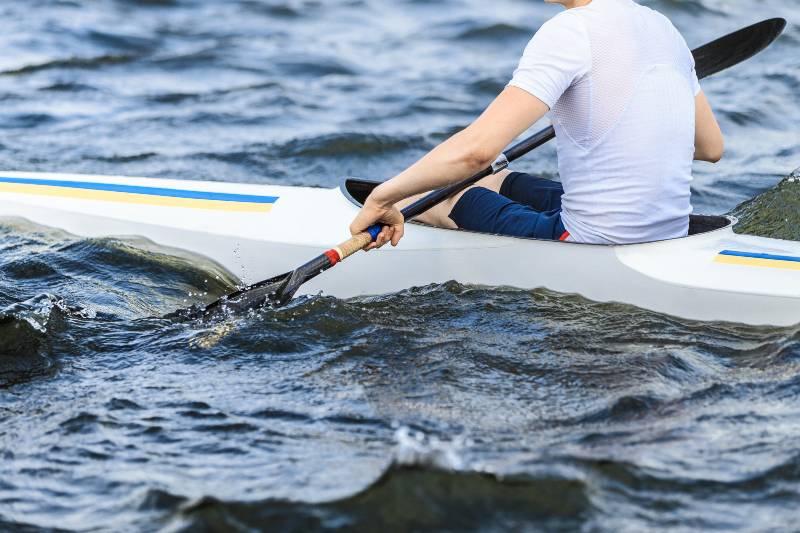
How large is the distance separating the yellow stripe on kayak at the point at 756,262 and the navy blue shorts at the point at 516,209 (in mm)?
620

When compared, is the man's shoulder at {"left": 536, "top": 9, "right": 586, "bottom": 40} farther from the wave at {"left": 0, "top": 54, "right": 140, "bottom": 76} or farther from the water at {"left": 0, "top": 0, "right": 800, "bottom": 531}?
the wave at {"left": 0, "top": 54, "right": 140, "bottom": 76}

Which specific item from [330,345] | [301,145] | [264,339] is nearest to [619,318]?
[330,345]

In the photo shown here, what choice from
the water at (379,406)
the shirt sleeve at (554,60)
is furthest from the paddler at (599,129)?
the water at (379,406)

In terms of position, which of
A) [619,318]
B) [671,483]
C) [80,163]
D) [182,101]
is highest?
[182,101]

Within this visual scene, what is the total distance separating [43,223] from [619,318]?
301 centimetres

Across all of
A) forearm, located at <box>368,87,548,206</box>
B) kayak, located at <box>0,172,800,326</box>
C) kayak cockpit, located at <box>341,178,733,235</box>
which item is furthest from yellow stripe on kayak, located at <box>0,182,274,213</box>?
forearm, located at <box>368,87,548,206</box>

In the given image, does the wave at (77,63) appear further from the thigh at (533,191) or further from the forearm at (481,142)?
the forearm at (481,142)

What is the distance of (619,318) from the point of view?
4.06 m

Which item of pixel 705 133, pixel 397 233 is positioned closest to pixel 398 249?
pixel 397 233

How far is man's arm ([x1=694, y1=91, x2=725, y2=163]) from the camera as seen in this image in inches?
164

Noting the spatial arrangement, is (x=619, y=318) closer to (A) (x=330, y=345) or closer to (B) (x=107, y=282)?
(A) (x=330, y=345)

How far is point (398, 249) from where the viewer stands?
4.43 m

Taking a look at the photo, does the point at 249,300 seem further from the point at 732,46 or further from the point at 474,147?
the point at 732,46

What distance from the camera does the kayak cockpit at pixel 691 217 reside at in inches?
167
